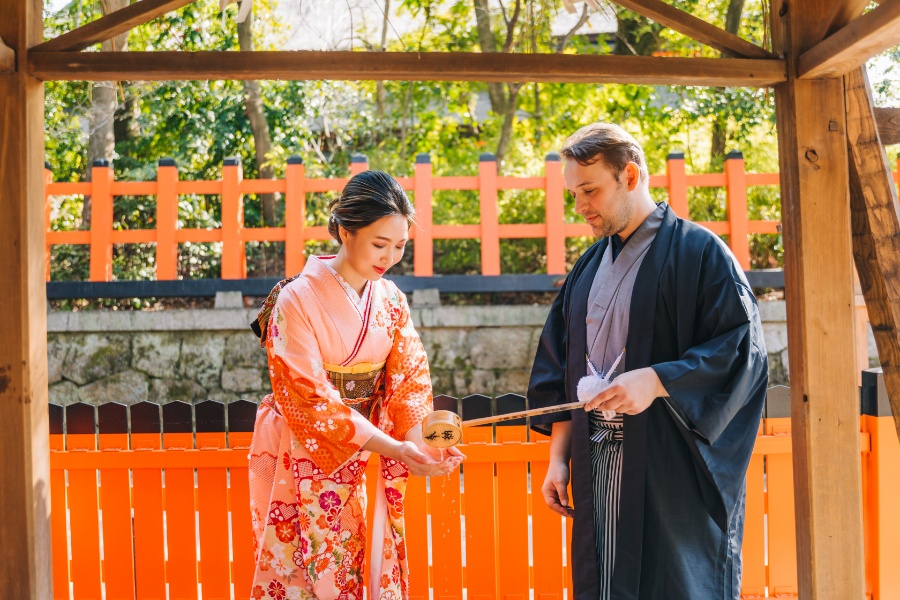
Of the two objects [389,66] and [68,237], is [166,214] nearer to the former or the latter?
[68,237]

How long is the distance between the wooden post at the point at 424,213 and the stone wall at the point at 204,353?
469 mm

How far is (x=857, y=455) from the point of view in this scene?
2.71m

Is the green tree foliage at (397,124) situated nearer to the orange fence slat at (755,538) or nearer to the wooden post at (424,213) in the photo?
the wooden post at (424,213)

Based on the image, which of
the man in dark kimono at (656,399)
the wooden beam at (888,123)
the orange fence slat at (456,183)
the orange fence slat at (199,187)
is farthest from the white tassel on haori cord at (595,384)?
the orange fence slat at (199,187)

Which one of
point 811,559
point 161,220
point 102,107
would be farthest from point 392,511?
point 102,107

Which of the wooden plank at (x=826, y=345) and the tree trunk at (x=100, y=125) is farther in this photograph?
the tree trunk at (x=100, y=125)

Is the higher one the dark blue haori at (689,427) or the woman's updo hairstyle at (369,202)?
the woman's updo hairstyle at (369,202)

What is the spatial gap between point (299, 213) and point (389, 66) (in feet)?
16.7

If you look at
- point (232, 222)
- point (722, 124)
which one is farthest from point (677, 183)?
point (232, 222)

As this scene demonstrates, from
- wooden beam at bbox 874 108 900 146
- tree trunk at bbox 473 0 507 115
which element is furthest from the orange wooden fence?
wooden beam at bbox 874 108 900 146

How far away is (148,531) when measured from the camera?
336cm

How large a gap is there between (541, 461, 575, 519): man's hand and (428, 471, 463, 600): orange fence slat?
0.73m

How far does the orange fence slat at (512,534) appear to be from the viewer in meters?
3.33

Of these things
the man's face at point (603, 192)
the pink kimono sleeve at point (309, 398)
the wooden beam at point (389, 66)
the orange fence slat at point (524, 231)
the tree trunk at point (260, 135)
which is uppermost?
the tree trunk at point (260, 135)
